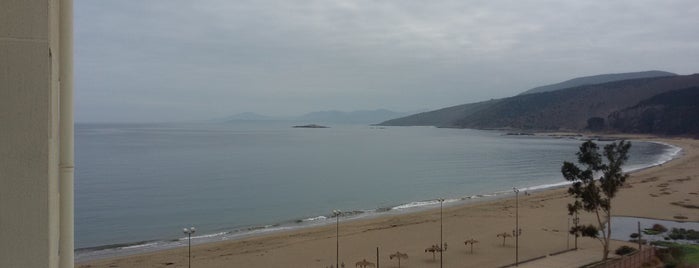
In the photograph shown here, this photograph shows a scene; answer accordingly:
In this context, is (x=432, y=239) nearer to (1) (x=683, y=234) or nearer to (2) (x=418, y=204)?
(1) (x=683, y=234)

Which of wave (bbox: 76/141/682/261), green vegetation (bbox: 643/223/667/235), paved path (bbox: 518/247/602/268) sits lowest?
wave (bbox: 76/141/682/261)

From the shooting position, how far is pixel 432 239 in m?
30.5

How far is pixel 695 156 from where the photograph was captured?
8675 centimetres

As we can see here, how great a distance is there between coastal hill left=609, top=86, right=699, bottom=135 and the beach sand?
11876cm

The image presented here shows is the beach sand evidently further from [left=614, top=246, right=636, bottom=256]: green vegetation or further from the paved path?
the paved path

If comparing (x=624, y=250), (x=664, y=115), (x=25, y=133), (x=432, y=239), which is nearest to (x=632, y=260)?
(x=624, y=250)

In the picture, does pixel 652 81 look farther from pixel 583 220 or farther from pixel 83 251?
pixel 83 251

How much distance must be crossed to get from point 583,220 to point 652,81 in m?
183

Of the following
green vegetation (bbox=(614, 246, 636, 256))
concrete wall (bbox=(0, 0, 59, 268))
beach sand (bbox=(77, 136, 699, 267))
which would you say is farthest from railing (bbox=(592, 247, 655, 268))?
concrete wall (bbox=(0, 0, 59, 268))

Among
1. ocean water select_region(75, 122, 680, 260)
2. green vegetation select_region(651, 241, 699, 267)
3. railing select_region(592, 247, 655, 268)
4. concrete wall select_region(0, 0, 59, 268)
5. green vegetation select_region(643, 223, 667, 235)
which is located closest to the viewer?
concrete wall select_region(0, 0, 59, 268)

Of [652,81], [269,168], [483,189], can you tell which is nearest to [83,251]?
[483,189]

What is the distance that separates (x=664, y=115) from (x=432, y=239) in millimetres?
150029

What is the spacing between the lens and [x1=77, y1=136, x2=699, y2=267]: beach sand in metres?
25.6

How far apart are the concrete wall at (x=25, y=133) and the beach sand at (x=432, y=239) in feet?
75.3
